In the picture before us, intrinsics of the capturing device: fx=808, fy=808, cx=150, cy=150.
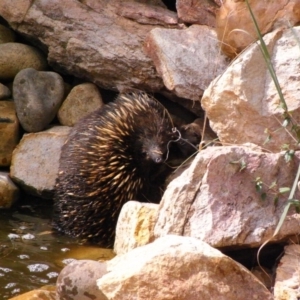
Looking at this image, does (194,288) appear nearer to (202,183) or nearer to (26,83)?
(202,183)

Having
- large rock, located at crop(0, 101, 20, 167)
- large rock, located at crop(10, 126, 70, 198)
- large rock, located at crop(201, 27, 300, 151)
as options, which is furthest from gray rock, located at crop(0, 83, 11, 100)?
large rock, located at crop(201, 27, 300, 151)

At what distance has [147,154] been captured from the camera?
6.37m

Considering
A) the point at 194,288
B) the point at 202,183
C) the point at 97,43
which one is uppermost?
the point at 97,43

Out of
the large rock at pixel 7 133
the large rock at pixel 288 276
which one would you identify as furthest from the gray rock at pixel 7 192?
the large rock at pixel 288 276

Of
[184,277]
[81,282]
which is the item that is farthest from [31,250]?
[184,277]

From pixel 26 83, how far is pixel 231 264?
341 centimetres

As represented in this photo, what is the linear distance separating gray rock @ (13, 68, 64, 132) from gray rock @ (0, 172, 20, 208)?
20.9 inches

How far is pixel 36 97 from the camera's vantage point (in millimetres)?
7070

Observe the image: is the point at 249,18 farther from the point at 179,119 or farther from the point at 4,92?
the point at 4,92

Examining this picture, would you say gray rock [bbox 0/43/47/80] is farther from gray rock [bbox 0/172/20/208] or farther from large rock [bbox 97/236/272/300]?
large rock [bbox 97/236/272/300]

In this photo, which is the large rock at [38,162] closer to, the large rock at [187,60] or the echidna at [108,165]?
the echidna at [108,165]

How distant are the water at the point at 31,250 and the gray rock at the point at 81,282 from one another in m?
0.52

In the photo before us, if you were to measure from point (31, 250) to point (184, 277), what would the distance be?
7.03ft

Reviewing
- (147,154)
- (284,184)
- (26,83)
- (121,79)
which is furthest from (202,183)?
(26,83)
